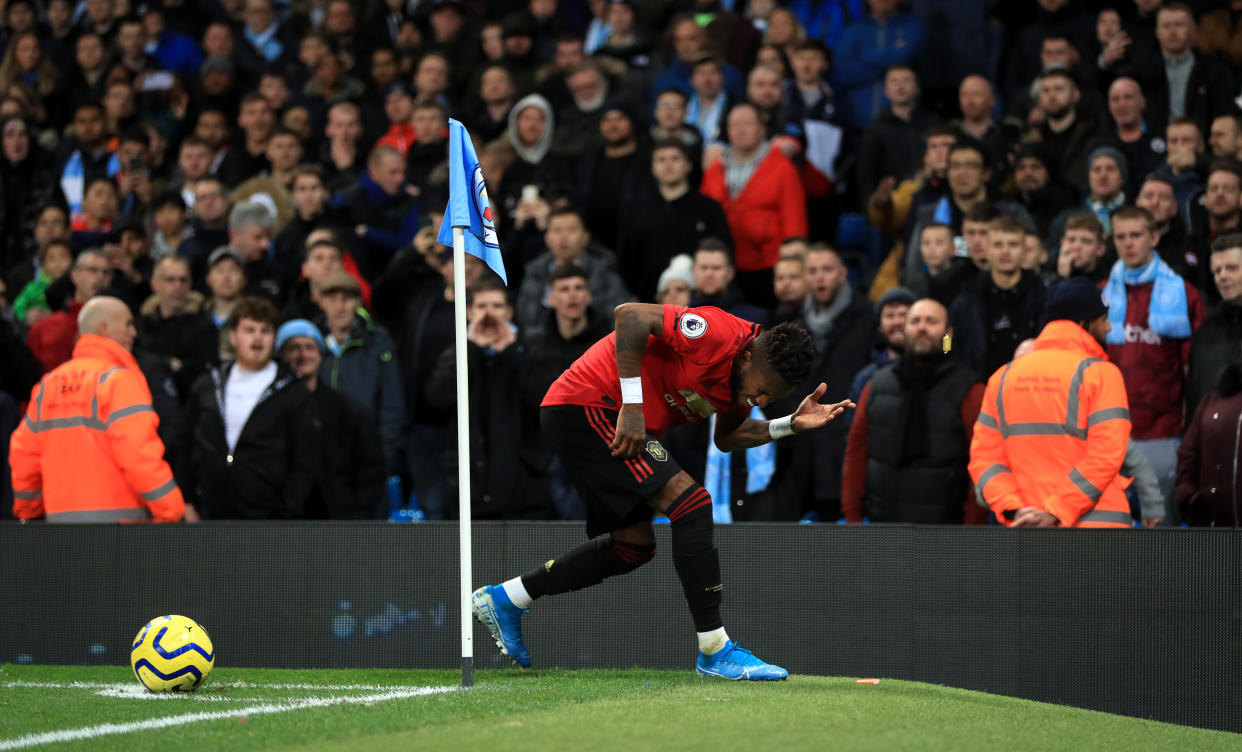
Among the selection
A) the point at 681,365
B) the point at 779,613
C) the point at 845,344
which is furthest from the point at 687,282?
the point at 681,365

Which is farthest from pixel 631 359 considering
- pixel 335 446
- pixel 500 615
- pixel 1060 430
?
pixel 335 446

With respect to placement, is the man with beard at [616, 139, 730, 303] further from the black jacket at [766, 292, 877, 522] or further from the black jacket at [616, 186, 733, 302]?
the black jacket at [766, 292, 877, 522]

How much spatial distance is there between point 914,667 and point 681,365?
2.65m

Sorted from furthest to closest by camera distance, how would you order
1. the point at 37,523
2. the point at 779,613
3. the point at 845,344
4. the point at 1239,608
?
the point at 845,344 → the point at 37,523 → the point at 779,613 → the point at 1239,608

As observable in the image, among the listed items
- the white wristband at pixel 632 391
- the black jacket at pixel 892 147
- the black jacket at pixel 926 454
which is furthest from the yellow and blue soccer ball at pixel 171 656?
the black jacket at pixel 892 147

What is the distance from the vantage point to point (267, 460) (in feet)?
35.8

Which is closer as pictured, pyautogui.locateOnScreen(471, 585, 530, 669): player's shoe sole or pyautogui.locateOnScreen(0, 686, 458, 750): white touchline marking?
pyautogui.locateOnScreen(0, 686, 458, 750): white touchline marking

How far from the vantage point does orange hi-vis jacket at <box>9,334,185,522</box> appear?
1009cm

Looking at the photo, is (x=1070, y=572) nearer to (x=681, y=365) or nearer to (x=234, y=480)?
(x=681, y=365)

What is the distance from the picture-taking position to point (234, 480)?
11.0 m

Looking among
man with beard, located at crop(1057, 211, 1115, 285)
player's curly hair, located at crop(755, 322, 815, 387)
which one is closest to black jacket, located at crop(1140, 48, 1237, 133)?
man with beard, located at crop(1057, 211, 1115, 285)

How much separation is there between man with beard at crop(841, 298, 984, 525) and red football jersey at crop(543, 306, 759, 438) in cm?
267

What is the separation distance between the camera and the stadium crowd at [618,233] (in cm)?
1053

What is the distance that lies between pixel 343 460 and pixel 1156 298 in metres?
5.80
